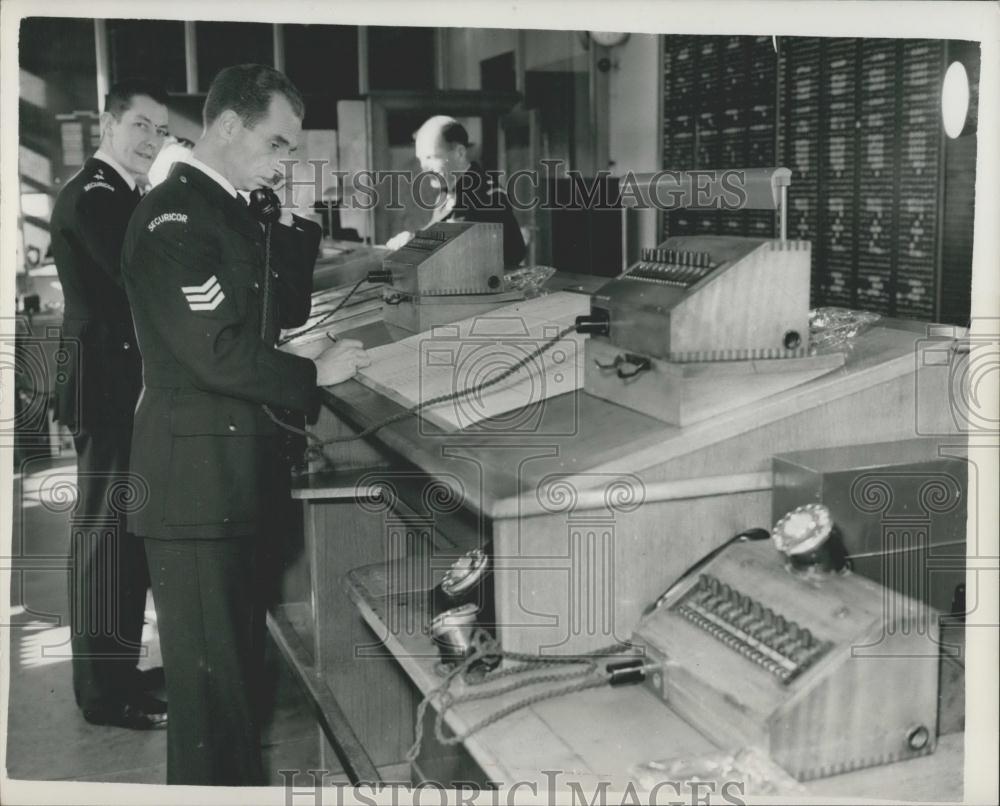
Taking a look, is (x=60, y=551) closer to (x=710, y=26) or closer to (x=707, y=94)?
(x=707, y=94)

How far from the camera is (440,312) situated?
3025mm

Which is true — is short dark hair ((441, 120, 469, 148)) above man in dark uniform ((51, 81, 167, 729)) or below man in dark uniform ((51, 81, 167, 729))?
above

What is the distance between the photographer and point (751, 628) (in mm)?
1625

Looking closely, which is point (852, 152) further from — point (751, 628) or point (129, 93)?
point (751, 628)

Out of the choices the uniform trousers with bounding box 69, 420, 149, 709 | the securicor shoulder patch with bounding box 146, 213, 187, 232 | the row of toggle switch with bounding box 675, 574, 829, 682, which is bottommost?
the uniform trousers with bounding box 69, 420, 149, 709

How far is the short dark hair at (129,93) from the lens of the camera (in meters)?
3.50

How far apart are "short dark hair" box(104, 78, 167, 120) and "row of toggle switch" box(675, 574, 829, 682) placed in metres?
2.59

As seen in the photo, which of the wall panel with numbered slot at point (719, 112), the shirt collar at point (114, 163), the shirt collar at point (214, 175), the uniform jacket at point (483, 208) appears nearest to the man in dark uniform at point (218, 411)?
the shirt collar at point (214, 175)

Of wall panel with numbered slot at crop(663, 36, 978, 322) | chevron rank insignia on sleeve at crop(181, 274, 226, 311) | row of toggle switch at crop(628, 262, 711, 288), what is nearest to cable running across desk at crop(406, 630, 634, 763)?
row of toggle switch at crop(628, 262, 711, 288)

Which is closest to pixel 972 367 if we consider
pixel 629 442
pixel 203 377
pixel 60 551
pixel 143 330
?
pixel 629 442

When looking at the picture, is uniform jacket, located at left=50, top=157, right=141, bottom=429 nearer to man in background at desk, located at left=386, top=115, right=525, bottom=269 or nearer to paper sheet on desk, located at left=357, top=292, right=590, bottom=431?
paper sheet on desk, located at left=357, top=292, right=590, bottom=431

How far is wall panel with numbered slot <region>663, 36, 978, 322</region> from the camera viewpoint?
4.33m

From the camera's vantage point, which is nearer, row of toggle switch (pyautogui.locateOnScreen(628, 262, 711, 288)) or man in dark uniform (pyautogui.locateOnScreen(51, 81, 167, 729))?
row of toggle switch (pyautogui.locateOnScreen(628, 262, 711, 288))

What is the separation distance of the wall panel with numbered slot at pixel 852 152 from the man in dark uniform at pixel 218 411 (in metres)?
2.76
